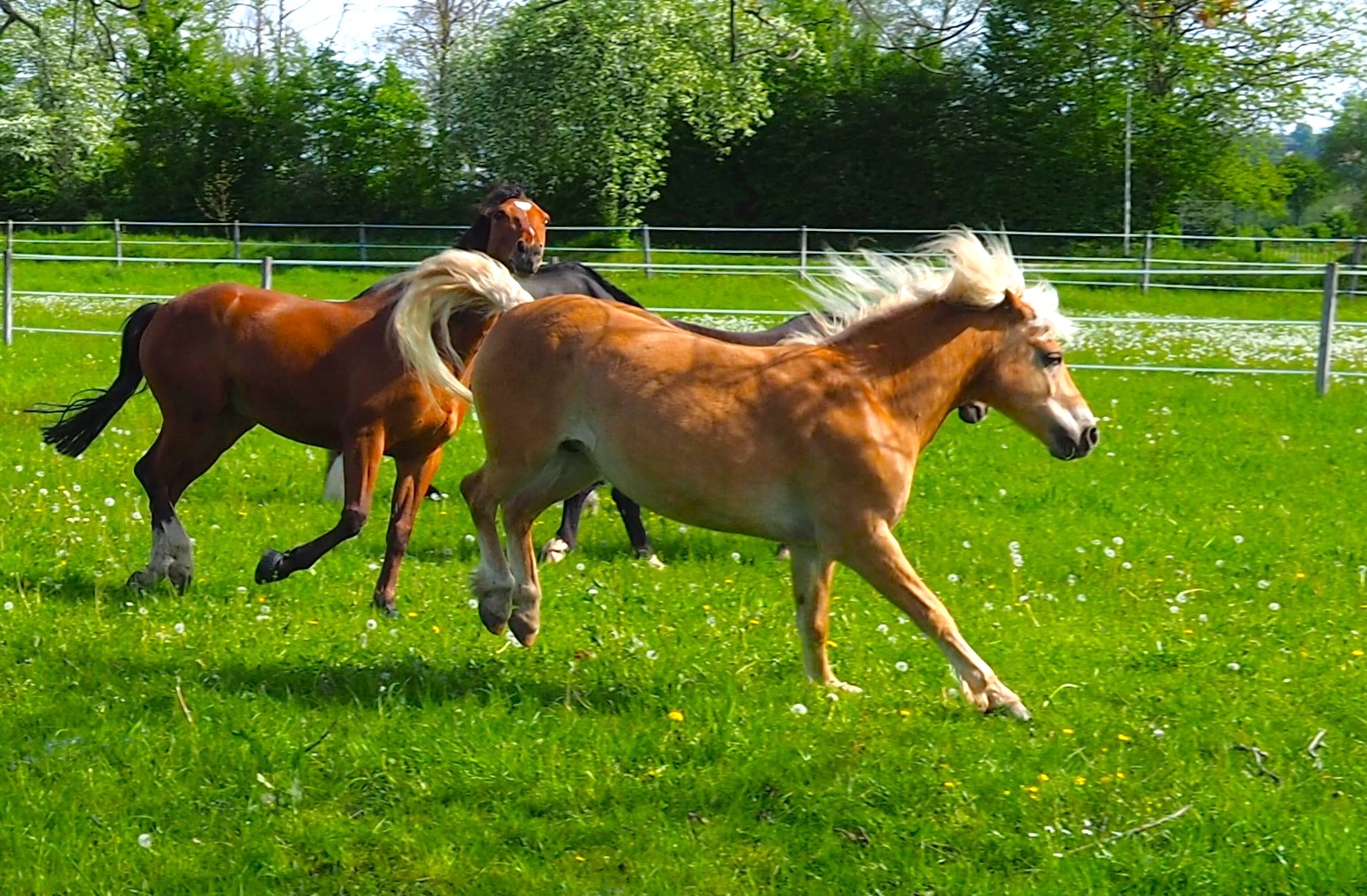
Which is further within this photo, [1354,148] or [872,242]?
[1354,148]

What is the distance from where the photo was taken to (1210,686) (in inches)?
234

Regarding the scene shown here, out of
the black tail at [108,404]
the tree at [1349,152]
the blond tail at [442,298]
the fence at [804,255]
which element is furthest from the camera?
the tree at [1349,152]

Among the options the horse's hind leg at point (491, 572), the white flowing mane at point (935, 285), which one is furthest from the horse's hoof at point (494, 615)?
the white flowing mane at point (935, 285)

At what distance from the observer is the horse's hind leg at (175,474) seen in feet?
23.9

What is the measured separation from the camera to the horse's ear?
589cm

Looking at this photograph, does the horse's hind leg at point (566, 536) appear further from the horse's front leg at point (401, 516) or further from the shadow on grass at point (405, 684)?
the shadow on grass at point (405, 684)

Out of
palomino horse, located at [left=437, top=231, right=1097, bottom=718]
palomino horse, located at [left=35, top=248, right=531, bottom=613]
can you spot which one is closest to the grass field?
palomino horse, located at [left=35, top=248, right=531, bottom=613]

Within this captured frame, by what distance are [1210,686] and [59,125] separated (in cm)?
4088

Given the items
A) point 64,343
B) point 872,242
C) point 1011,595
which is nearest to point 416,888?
point 1011,595

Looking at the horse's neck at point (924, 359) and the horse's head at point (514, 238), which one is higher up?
the horse's head at point (514, 238)

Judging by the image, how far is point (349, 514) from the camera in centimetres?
725

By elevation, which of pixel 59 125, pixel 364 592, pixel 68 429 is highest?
pixel 59 125

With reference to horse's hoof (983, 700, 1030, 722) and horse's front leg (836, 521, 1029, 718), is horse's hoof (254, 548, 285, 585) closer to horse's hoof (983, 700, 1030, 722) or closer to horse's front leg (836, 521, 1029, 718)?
horse's front leg (836, 521, 1029, 718)

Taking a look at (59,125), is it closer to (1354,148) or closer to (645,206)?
(645,206)
